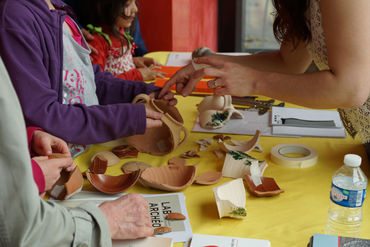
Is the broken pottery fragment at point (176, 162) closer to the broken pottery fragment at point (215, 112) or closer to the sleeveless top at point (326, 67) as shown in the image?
the broken pottery fragment at point (215, 112)

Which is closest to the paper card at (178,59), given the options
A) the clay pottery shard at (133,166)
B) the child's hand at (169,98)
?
the child's hand at (169,98)

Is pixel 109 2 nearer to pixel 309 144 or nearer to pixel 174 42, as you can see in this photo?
pixel 309 144

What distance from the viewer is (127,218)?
92 cm

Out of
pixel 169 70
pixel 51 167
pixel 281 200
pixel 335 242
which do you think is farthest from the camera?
pixel 169 70

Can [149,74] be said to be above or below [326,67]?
below

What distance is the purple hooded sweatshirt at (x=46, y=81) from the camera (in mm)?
1135

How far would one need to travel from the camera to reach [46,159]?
41.1 inches

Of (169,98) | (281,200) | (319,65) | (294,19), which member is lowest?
(281,200)

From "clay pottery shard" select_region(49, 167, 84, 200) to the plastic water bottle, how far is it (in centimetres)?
53

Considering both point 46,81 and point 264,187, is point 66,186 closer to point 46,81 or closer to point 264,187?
point 46,81

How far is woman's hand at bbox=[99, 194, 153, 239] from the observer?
0.90 metres

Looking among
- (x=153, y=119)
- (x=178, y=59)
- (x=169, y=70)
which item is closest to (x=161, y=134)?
(x=153, y=119)

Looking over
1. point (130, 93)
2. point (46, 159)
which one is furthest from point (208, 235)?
point (130, 93)

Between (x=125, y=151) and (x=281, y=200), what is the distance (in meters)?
0.44
